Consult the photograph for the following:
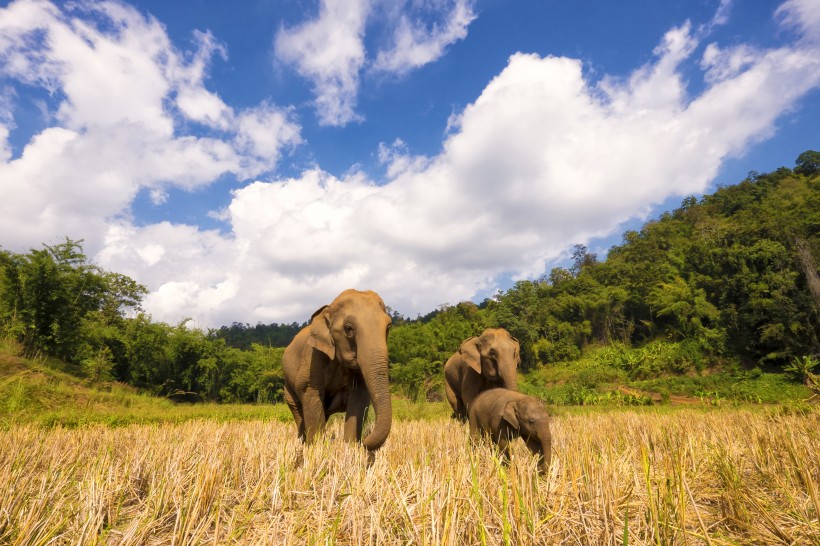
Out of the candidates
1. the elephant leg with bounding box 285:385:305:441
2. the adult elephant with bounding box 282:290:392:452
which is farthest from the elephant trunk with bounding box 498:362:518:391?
the elephant leg with bounding box 285:385:305:441

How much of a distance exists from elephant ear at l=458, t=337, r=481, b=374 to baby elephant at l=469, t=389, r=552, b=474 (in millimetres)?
1619

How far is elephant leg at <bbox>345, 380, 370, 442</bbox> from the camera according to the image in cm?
607

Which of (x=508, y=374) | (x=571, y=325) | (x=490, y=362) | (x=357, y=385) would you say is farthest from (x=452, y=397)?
(x=571, y=325)

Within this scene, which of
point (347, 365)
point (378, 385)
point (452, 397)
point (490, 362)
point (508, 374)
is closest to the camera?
point (378, 385)

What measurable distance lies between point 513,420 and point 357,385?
2640 millimetres

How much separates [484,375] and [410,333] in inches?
1949

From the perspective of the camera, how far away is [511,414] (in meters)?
6.59

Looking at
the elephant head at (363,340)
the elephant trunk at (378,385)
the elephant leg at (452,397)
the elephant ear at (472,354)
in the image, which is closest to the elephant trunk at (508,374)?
the elephant ear at (472,354)

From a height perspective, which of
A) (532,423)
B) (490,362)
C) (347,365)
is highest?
Answer: (490,362)

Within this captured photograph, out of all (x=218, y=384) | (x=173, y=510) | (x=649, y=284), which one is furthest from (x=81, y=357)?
(x=649, y=284)

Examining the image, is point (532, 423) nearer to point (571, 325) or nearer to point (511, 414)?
point (511, 414)

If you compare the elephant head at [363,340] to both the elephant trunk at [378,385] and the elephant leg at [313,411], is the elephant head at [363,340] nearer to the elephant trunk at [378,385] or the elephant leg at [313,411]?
the elephant trunk at [378,385]

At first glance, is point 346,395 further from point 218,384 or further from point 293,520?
point 218,384

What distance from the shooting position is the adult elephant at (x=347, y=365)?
17.7 ft
